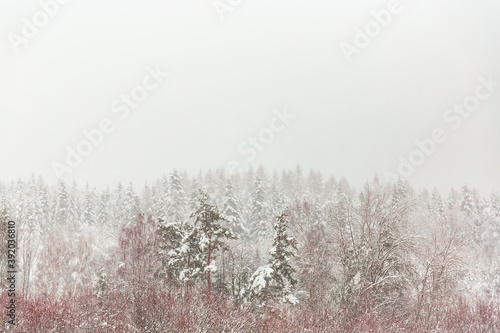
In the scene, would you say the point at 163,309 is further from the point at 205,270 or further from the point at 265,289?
the point at 205,270

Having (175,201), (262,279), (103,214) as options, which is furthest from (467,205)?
(103,214)

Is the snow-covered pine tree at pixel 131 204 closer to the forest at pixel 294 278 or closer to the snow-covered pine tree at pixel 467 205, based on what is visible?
the forest at pixel 294 278

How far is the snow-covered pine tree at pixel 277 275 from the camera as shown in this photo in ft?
66.5

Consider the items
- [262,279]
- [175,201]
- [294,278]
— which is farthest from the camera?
[175,201]

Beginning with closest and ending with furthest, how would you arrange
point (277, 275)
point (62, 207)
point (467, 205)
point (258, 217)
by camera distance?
point (277, 275) < point (258, 217) < point (467, 205) < point (62, 207)

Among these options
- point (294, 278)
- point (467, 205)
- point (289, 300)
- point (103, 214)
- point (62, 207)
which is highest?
point (62, 207)

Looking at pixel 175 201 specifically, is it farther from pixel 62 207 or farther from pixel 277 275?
pixel 277 275

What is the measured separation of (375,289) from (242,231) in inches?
1359

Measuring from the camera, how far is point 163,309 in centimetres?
998

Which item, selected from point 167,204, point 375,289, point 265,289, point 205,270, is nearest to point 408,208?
point 375,289

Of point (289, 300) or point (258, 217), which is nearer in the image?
point (289, 300)

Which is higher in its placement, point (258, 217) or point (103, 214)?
point (103, 214)

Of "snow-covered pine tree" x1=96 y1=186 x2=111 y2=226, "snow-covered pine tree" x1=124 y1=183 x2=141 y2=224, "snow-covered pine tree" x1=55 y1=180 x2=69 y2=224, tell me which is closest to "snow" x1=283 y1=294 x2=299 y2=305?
"snow-covered pine tree" x1=124 y1=183 x2=141 y2=224

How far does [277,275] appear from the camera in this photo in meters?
21.4
